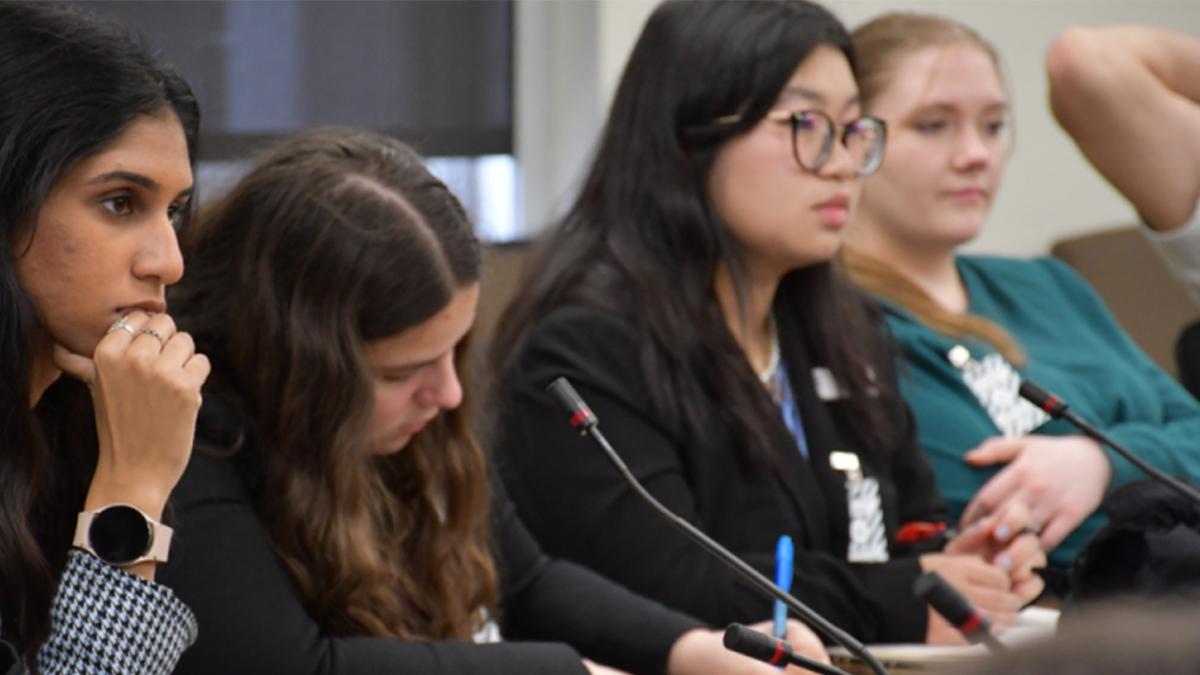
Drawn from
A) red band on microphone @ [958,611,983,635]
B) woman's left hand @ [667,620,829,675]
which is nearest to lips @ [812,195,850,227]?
woman's left hand @ [667,620,829,675]

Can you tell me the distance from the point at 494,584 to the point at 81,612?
0.65 m

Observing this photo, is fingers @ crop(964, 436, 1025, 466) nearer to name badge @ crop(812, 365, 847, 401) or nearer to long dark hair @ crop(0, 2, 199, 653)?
name badge @ crop(812, 365, 847, 401)

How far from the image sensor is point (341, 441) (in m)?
1.87

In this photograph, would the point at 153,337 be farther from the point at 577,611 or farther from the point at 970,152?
the point at 970,152

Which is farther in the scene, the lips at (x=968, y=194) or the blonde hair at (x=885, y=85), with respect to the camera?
the lips at (x=968, y=194)

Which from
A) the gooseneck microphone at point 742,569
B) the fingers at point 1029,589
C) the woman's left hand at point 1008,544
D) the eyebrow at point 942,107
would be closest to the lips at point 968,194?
the eyebrow at point 942,107

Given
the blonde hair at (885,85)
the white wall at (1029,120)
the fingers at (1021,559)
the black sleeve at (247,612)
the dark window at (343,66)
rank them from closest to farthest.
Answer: the black sleeve at (247,612) < the fingers at (1021,559) < the blonde hair at (885,85) < the dark window at (343,66) < the white wall at (1029,120)

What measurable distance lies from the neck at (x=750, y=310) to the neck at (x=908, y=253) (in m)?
0.61

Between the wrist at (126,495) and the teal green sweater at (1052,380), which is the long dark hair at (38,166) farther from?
the teal green sweater at (1052,380)

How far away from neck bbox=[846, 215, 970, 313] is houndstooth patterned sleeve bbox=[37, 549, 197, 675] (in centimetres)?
189

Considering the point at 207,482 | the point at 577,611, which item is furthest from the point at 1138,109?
the point at 207,482

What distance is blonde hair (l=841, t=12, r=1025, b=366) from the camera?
3020 millimetres

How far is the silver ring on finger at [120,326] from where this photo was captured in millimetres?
1570

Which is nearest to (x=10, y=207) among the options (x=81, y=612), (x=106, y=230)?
(x=106, y=230)
